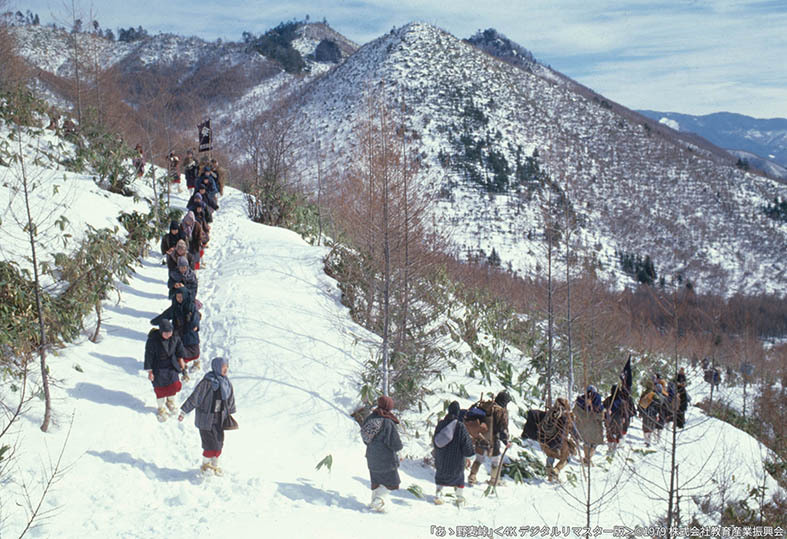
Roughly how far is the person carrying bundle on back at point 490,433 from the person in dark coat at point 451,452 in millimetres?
874

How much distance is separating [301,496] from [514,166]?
78888 millimetres

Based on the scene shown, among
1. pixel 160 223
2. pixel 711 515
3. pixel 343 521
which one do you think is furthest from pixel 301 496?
pixel 160 223

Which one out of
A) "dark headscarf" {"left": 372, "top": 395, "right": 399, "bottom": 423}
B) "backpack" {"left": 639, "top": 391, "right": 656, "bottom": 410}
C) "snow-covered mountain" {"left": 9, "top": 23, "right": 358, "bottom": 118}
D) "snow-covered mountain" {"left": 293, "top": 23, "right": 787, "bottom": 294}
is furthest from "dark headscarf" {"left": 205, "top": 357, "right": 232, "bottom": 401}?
"snow-covered mountain" {"left": 9, "top": 23, "right": 358, "bottom": 118}

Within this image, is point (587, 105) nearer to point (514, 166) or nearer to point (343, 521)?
point (514, 166)

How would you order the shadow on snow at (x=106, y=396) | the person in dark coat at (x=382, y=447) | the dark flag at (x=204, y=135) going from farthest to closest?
Answer: the dark flag at (x=204, y=135) < the shadow on snow at (x=106, y=396) < the person in dark coat at (x=382, y=447)

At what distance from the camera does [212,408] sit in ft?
18.5

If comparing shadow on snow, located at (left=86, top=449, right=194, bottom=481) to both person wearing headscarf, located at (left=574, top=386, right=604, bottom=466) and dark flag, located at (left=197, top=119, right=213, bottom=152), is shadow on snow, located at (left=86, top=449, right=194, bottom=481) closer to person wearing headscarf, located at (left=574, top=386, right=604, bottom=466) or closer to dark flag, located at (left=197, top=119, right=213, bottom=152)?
person wearing headscarf, located at (left=574, top=386, right=604, bottom=466)

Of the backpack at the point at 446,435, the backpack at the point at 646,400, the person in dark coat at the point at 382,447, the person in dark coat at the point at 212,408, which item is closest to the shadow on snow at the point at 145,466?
the person in dark coat at the point at 212,408

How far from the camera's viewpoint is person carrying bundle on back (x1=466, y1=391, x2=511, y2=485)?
717 centimetres

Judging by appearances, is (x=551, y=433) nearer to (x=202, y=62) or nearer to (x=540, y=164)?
(x=540, y=164)

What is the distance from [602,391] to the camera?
52.3 ft

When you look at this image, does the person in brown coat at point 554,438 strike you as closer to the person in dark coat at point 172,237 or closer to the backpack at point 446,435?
the backpack at point 446,435

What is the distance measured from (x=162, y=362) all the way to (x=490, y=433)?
4.62 metres

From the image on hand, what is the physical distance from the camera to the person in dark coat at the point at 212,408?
5629 millimetres
